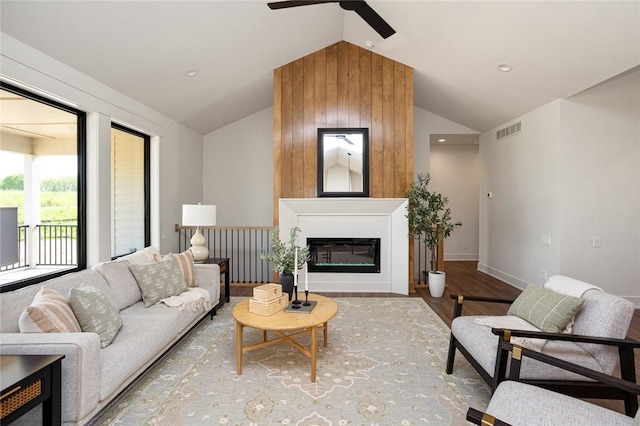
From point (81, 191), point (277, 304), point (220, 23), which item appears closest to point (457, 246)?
point (277, 304)

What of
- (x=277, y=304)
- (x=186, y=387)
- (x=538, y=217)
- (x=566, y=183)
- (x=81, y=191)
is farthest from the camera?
(x=538, y=217)

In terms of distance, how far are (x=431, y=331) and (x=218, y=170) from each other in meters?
5.16

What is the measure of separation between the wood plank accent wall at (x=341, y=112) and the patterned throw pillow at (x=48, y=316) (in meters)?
3.31

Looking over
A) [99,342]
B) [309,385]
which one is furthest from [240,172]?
[99,342]

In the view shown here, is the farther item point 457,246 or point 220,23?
point 457,246

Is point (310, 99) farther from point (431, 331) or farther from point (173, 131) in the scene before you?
point (431, 331)

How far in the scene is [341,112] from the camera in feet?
17.4

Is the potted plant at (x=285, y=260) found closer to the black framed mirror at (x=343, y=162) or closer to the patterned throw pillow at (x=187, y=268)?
the patterned throw pillow at (x=187, y=268)

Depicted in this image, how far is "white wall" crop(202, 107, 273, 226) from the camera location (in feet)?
22.4

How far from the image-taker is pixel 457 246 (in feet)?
27.5

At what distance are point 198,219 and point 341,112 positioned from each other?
9.01 ft

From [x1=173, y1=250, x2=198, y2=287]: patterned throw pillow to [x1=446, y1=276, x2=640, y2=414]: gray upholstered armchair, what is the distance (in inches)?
113

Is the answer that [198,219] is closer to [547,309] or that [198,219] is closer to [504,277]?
[547,309]

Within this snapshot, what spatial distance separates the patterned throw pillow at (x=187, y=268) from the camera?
12.0ft
